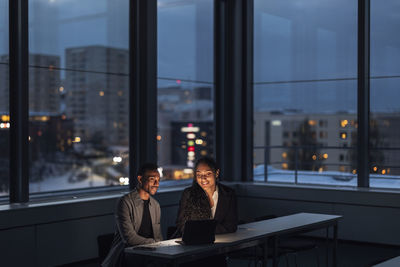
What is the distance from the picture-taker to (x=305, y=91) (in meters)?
8.12

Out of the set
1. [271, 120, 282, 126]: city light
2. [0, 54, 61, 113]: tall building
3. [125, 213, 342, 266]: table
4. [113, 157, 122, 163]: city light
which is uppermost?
[0, 54, 61, 113]: tall building

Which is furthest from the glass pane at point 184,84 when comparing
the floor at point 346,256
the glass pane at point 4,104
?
the glass pane at point 4,104

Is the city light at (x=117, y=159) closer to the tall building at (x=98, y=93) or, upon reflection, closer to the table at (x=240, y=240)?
the tall building at (x=98, y=93)

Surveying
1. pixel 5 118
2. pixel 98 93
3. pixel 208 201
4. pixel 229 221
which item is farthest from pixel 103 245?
pixel 98 93

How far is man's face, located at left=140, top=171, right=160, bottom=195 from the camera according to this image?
420 centimetres

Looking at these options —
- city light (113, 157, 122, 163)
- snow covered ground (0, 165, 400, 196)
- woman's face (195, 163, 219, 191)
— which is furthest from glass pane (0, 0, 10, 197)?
woman's face (195, 163, 219, 191)

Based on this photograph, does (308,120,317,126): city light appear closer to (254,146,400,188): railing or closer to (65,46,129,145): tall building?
(254,146,400,188): railing

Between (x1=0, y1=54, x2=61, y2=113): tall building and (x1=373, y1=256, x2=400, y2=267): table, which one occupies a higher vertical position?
(x1=0, y1=54, x2=61, y2=113): tall building

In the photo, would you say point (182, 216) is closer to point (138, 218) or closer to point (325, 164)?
point (138, 218)

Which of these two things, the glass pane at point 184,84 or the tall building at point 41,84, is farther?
the glass pane at point 184,84

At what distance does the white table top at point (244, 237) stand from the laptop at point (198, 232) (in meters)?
0.05

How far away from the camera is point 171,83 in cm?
763

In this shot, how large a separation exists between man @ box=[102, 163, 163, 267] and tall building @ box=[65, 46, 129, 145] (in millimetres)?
2752

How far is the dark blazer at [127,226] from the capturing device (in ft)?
13.2
